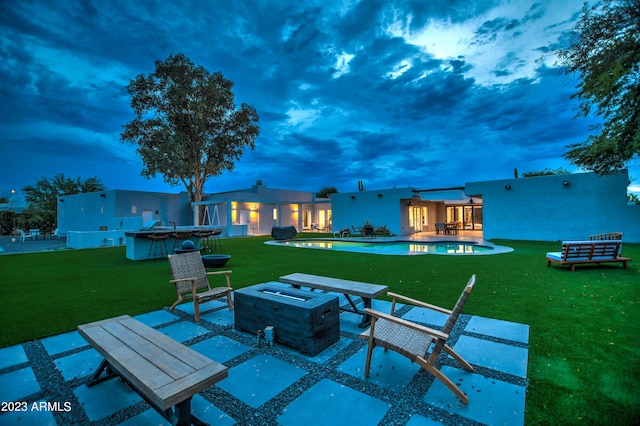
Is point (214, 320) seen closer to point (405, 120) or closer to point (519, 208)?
point (519, 208)

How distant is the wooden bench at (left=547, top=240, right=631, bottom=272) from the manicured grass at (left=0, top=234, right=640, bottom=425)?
265 millimetres

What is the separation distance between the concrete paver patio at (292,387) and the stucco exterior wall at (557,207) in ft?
46.7

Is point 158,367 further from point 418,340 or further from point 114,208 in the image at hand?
point 114,208

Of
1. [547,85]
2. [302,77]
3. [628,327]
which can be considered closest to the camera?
[628,327]

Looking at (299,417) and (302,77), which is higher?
(302,77)

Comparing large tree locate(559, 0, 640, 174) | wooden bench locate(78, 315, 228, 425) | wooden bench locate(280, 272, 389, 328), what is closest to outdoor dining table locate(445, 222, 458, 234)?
large tree locate(559, 0, 640, 174)

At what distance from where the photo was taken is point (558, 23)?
9.28 meters

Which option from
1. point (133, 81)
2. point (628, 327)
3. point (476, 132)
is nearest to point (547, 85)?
point (476, 132)

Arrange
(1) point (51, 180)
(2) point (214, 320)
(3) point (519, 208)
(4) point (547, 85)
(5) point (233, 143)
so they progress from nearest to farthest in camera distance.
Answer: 1. (2) point (214, 320)
2. (4) point (547, 85)
3. (3) point (519, 208)
4. (5) point (233, 143)
5. (1) point (51, 180)

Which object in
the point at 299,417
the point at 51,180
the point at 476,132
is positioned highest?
the point at 476,132

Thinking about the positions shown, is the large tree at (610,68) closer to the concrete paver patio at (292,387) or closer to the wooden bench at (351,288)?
the wooden bench at (351,288)

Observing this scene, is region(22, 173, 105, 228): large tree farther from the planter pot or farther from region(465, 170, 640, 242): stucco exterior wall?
region(465, 170, 640, 242): stucco exterior wall

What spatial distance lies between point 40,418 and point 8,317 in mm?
3470

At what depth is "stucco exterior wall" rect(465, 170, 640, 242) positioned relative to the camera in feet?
42.5
